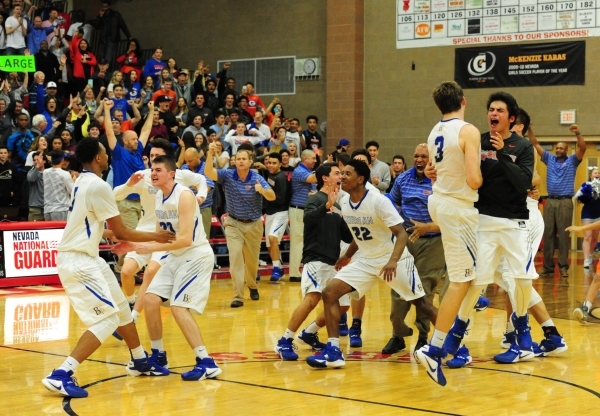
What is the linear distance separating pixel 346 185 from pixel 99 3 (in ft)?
67.5

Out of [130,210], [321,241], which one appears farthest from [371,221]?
[130,210]

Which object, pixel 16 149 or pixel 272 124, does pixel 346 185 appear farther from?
pixel 272 124

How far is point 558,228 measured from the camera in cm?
1803

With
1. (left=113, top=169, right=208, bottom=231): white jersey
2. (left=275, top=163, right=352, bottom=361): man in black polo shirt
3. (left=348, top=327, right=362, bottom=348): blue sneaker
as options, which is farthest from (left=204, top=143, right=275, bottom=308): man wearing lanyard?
(left=275, top=163, right=352, bottom=361): man in black polo shirt

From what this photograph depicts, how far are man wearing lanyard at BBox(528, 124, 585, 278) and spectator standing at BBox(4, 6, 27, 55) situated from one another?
11.2 m

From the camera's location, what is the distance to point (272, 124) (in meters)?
22.3

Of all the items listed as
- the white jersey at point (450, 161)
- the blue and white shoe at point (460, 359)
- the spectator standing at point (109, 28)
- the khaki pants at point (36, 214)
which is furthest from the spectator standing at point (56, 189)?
the white jersey at point (450, 161)

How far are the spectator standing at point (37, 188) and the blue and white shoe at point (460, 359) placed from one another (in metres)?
9.86

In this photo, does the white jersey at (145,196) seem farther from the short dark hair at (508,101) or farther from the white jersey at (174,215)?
the short dark hair at (508,101)

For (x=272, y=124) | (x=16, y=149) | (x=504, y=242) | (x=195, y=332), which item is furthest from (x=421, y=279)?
(x=272, y=124)

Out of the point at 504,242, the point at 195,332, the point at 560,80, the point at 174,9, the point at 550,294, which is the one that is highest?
the point at 174,9

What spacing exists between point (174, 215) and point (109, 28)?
57.9 ft

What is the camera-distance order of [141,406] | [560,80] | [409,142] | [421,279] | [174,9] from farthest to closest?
[174,9], [409,142], [560,80], [421,279], [141,406]

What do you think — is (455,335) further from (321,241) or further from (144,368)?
(144,368)
